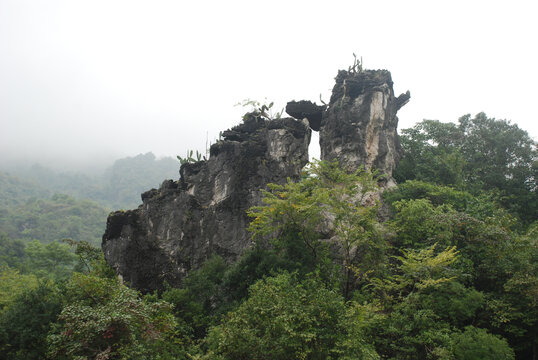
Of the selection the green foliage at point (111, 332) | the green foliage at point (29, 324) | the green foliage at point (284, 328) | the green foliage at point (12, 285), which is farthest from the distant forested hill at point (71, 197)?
the green foliage at point (284, 328)

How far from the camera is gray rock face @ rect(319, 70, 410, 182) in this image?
78.0 ft

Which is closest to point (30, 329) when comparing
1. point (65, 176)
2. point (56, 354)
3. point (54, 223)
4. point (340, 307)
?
point (56, 354)

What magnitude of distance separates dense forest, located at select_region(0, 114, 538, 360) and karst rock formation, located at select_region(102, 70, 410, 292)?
110 inches

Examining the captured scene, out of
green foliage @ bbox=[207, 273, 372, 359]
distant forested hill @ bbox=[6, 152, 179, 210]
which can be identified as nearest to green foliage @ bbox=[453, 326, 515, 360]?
green foliage @ bbox=[207, 273, 372, 359]

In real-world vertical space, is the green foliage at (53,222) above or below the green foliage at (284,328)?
below

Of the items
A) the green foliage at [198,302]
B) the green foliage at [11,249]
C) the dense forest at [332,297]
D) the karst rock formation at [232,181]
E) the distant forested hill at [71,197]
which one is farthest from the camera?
the distant forested hill at [71,197]

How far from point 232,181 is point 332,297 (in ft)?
41.8

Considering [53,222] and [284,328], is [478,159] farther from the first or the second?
Answer: [53,222]

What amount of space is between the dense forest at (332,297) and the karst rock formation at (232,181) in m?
2.78

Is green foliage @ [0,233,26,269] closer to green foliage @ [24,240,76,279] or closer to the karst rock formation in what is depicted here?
green foliage @ [24,240,76,279]

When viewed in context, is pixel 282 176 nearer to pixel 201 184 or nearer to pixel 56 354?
pixel 201 184

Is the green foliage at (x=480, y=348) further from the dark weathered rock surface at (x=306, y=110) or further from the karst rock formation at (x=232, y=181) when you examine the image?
the dark weathered rock surface at (x=306, y=110)

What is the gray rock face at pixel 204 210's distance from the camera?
70.1ft

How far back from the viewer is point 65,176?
4941 inches
